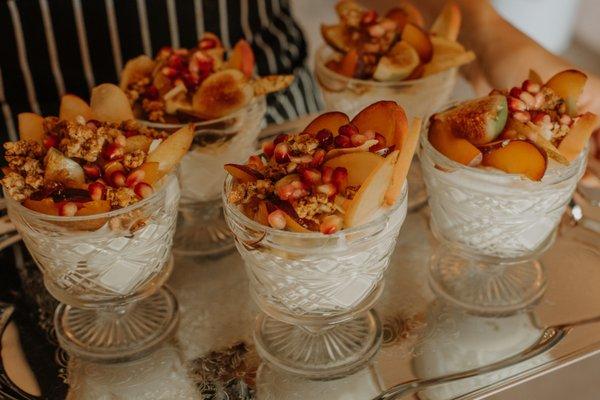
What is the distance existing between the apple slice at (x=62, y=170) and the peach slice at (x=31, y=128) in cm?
10

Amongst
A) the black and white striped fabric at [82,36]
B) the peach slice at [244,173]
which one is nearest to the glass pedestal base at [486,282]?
the peach slice at [244,173]

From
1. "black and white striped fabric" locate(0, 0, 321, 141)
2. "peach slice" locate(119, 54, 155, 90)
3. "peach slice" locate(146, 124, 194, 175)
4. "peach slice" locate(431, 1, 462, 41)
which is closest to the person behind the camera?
"peach slice" locate(146, 124, 194, 175)

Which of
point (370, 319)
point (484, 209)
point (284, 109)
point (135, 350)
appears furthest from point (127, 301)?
point (284, 109)

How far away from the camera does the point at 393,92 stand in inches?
46.1

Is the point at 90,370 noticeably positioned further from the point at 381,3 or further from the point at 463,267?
the point at 381,3

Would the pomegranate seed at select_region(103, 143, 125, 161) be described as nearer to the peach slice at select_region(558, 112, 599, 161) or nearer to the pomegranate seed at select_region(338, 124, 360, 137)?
the pomegranate seed at select_region(338, 124, 360, 137)

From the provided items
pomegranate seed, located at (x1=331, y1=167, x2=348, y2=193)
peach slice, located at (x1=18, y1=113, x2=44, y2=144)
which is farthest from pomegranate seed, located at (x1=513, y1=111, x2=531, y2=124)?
peach slice, located at (x1=18, y1=113, x2=44, y2=144)

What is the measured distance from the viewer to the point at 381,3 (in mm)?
1719

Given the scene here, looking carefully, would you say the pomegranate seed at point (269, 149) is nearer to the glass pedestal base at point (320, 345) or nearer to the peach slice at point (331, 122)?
the peach slice at point (331, 122)

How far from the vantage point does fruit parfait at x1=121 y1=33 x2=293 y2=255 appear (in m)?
1.07

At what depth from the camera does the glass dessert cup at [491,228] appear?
91 cm

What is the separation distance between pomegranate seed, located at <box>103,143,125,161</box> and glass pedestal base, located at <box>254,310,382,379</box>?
0.29 meters

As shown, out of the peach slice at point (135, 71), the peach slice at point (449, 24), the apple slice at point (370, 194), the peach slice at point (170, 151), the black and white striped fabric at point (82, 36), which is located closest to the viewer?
the apple slice at point (370, 194)

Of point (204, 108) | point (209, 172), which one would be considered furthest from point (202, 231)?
point (204, 108)
